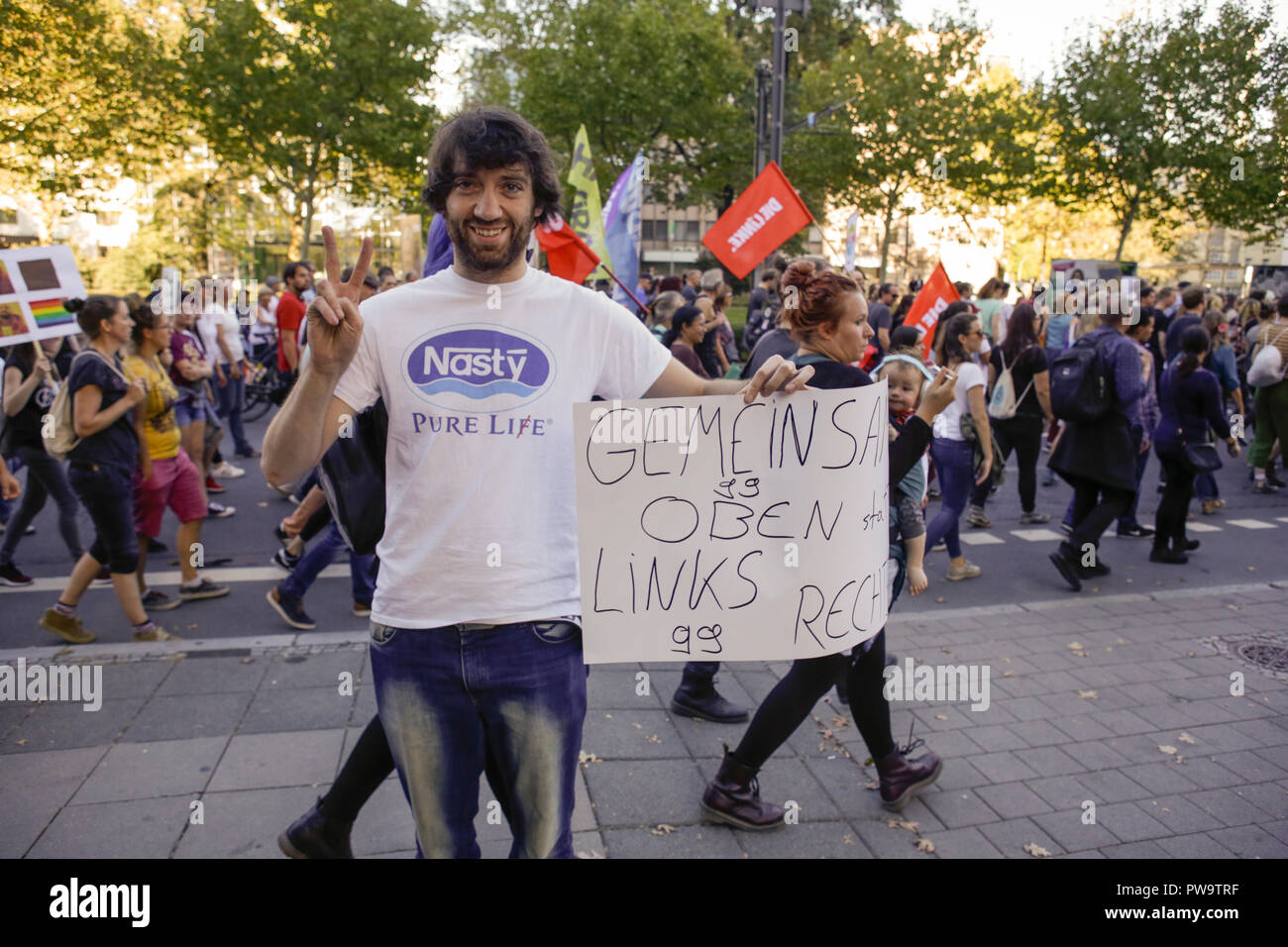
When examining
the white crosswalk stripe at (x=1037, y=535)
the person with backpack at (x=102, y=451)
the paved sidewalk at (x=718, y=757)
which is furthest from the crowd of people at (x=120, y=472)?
the white crosswalk stripe at (x=1037, y=535)

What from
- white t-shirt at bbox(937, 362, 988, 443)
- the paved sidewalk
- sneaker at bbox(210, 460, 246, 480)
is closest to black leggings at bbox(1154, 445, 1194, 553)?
white t-shirt at bbox(937, 362, 988, 443)

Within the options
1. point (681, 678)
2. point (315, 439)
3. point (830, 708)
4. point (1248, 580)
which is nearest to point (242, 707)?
point (681, 678)

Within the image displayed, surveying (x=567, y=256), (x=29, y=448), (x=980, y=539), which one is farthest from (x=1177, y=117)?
(x=29, y=448)

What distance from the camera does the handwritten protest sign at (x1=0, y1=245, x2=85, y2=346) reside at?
5.03 meters

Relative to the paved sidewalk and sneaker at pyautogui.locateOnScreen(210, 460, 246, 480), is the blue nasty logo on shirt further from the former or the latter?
sneaker at pyautogui.locateOnScreen(210, 460, 246, 480)

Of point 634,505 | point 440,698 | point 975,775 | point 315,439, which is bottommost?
point 975,775

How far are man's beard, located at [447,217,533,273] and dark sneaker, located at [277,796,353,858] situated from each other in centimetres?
172

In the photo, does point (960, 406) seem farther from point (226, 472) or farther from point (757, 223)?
point (226, 472)

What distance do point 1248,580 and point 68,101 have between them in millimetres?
14584

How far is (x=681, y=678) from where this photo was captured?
4.50 m

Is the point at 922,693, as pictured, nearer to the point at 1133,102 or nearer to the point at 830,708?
the point at 830,708

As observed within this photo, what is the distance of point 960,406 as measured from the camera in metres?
6.92

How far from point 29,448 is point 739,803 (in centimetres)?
527

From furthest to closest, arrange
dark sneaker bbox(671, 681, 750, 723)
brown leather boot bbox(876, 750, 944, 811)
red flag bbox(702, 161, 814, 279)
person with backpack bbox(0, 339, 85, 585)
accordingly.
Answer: red flag bbox(702, 161, 814, 279) → person with backpack bbox(0, 339, 85, 585) → dark sneaker bbox(671, 681, 750, 723) → brown leather boot bbox(876, 750, 944, 811)
